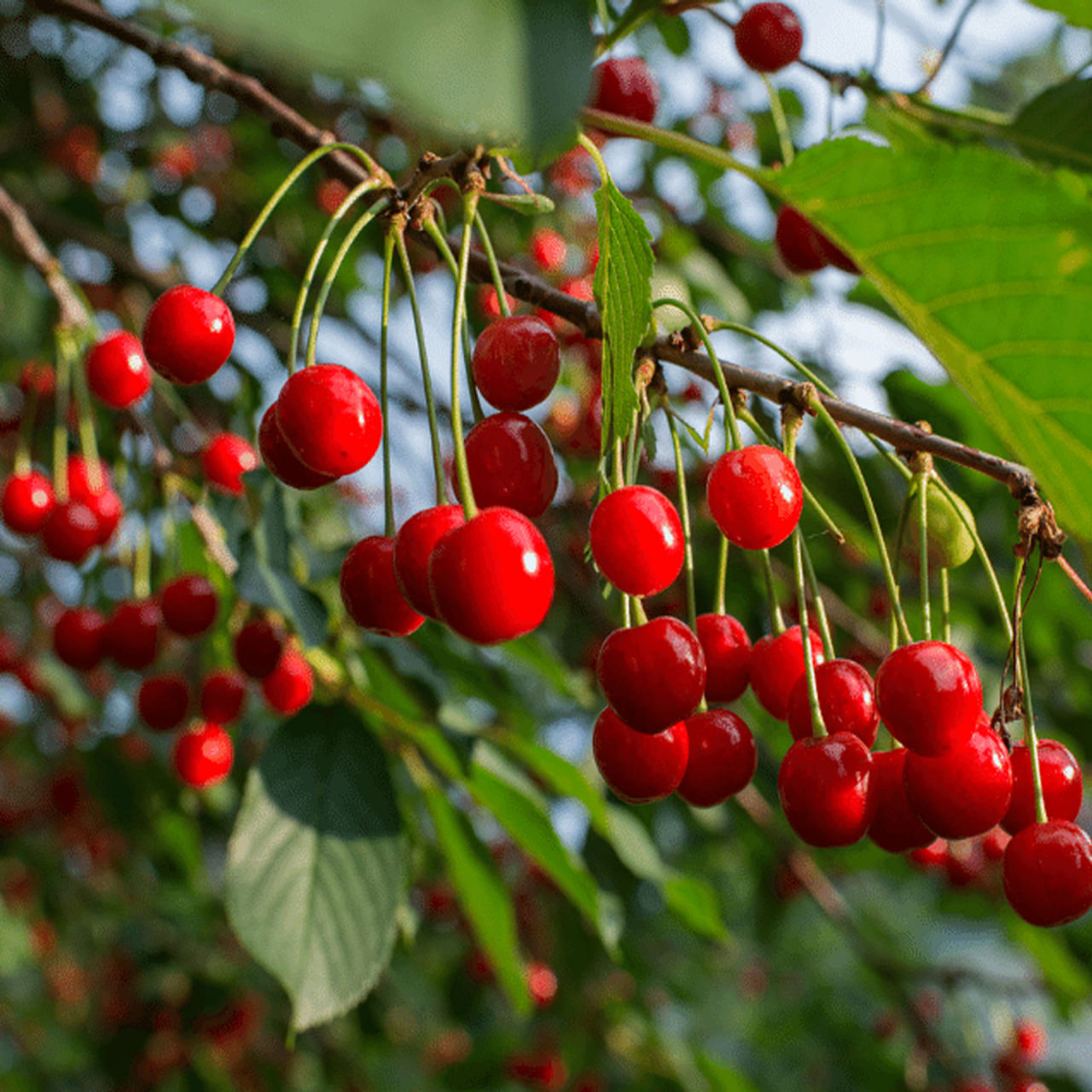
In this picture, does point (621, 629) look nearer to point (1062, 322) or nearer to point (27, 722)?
point (1062, 322)

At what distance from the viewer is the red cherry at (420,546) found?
84 centimetres

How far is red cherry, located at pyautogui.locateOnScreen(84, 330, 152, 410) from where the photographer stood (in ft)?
5.86

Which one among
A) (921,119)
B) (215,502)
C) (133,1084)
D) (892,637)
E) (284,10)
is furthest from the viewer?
(133,1084)

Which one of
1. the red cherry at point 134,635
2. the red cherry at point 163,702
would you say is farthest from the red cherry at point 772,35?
the red cherry at point 163,702

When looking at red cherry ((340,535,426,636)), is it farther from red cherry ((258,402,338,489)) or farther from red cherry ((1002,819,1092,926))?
red cherry ((1002,819,1092,926))

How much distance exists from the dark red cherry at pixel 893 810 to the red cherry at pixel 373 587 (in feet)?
1.57

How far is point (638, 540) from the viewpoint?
0.83 m

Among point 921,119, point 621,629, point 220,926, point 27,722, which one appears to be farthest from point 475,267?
point 27,722

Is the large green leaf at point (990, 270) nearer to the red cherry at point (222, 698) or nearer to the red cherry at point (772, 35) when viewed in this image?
the red cherry at point (772, 35)

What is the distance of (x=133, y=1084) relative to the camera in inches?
128

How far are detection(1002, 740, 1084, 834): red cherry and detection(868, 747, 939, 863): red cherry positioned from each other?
0.31 ft

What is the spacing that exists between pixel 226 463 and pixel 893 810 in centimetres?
140

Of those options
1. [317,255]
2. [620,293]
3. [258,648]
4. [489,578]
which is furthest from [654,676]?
[258,648]

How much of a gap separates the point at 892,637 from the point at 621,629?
309mm
